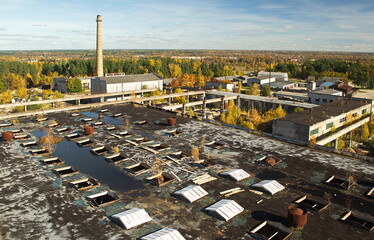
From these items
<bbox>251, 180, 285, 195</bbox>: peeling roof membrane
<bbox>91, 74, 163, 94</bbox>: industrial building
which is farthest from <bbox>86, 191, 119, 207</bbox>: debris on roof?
<bbox>91, 74, 163, 94</bbox>: industrial building

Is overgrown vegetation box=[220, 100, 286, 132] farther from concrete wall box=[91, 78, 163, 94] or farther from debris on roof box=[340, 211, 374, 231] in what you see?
concrete wall box=[91, 78, 163, 94]

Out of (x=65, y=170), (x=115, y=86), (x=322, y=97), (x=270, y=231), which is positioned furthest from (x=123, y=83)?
(x=270, y=231)

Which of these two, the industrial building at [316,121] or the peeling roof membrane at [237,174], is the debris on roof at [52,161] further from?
the industrial building at [316,121]

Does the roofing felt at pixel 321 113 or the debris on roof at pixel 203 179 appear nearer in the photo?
the debris on roof at pixel 203 179

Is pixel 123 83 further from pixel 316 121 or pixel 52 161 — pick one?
pixel 52 161

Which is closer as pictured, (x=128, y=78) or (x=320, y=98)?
(x=320, y=98)


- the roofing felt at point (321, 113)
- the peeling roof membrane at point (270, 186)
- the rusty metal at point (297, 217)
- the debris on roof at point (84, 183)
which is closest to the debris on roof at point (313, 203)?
the peeling roof membrane at point (270, 186)

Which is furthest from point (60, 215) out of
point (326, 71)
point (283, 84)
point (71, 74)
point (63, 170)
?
point (326, 71)
